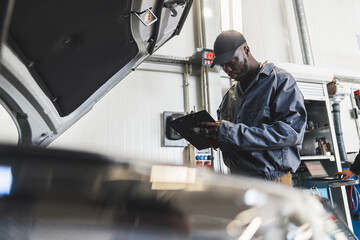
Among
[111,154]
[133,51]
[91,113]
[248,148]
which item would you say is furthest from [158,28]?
[91,113]

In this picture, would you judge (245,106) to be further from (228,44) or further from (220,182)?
(220,182)

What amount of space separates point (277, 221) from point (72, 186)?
415 millimetres

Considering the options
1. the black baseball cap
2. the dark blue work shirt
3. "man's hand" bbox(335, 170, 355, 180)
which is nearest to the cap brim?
the black baseball cap

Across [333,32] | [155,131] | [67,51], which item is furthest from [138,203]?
[333,32]

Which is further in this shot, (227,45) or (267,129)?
(227,45)

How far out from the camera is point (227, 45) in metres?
1.56

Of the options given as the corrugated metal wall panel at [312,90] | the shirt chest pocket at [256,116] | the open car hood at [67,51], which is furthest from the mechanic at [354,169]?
the open car hood at [67,51]

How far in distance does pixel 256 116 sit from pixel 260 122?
1.6 inches

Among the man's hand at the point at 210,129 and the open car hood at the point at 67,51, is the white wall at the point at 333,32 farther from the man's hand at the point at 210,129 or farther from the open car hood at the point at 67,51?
the open car hood at the point at 67,51

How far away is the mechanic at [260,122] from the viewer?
1.36 m

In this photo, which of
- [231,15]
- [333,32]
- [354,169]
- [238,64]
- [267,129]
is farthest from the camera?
[333,32]

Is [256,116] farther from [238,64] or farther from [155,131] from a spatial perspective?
[155,131]

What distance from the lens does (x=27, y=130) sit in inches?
48.8

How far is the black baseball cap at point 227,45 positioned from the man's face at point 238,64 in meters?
0.03
